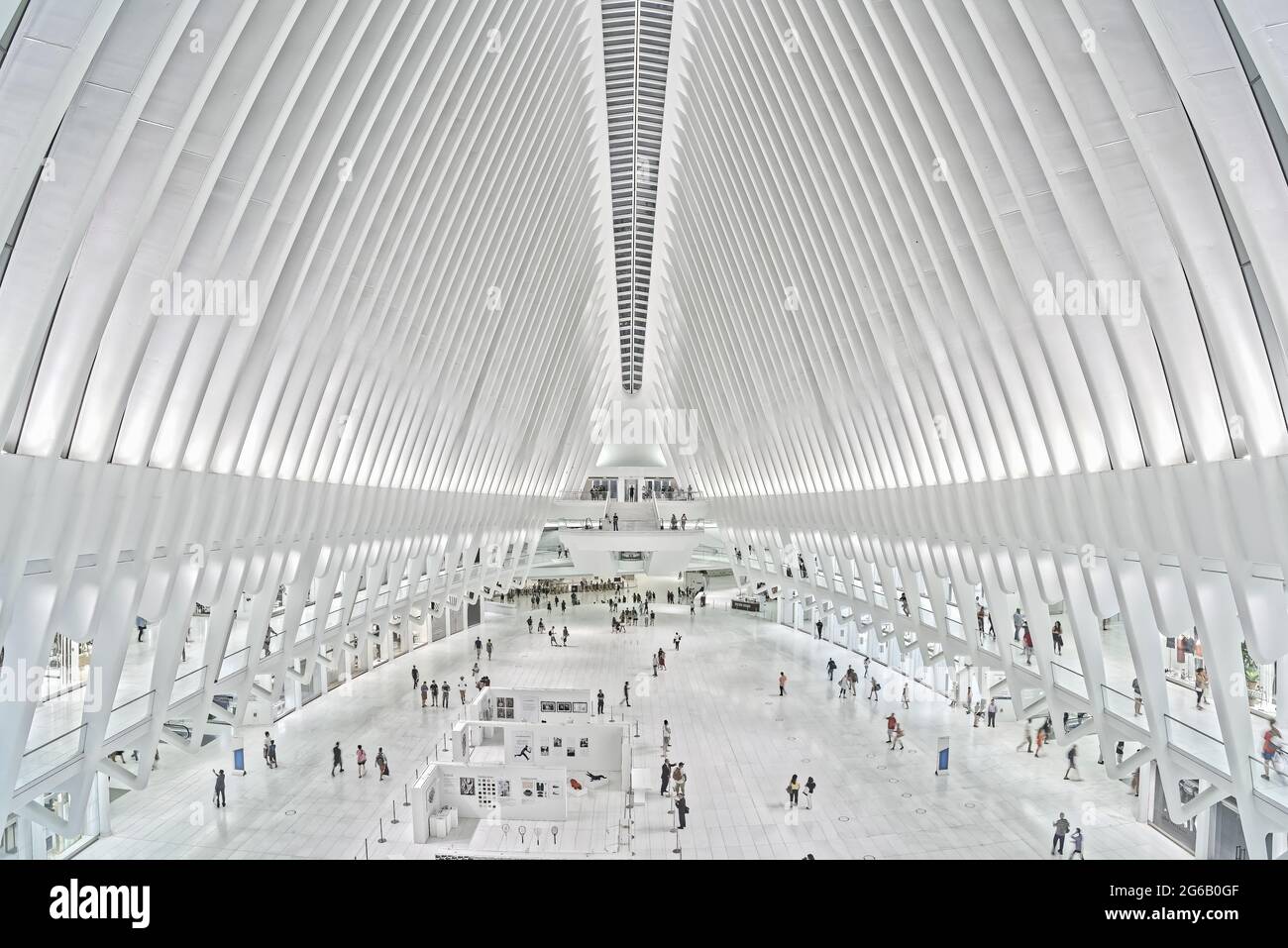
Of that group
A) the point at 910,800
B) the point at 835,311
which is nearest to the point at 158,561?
the point at 835,311

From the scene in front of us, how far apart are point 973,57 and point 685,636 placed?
32.3 m

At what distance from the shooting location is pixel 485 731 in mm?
21375

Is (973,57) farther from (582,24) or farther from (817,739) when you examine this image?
(817,739)

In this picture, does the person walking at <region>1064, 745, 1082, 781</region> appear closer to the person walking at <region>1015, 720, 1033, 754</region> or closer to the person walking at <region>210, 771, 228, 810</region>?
the person walking at <region>1015, 720, 1033, 754</region>

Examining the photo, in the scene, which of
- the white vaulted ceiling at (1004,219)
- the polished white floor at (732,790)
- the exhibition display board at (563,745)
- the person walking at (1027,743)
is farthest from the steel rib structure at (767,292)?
the exhibition display board at (563,745)

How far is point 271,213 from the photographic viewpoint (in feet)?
32.2

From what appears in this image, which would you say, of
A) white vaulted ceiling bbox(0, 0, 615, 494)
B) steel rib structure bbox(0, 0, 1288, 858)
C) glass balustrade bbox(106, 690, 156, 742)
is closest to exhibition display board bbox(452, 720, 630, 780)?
steel rib structure bbox(0, 0, 1288, 858)

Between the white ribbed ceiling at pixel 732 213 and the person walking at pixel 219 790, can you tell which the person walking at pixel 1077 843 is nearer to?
the white ribbed ceiling at pixel 732 213

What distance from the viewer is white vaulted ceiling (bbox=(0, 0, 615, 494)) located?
6.70 meters

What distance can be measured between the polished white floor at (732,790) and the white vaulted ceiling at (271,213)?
7.60 m

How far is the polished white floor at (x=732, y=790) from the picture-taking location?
1525 cm

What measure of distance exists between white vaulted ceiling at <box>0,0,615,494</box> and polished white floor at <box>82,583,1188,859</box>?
7597 millimetres

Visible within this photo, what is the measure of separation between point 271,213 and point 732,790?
50.5 ft

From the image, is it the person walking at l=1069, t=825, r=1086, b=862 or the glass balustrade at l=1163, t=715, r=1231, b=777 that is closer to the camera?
the glass balustrade at l=1163, t=715, r=1231, b=777
